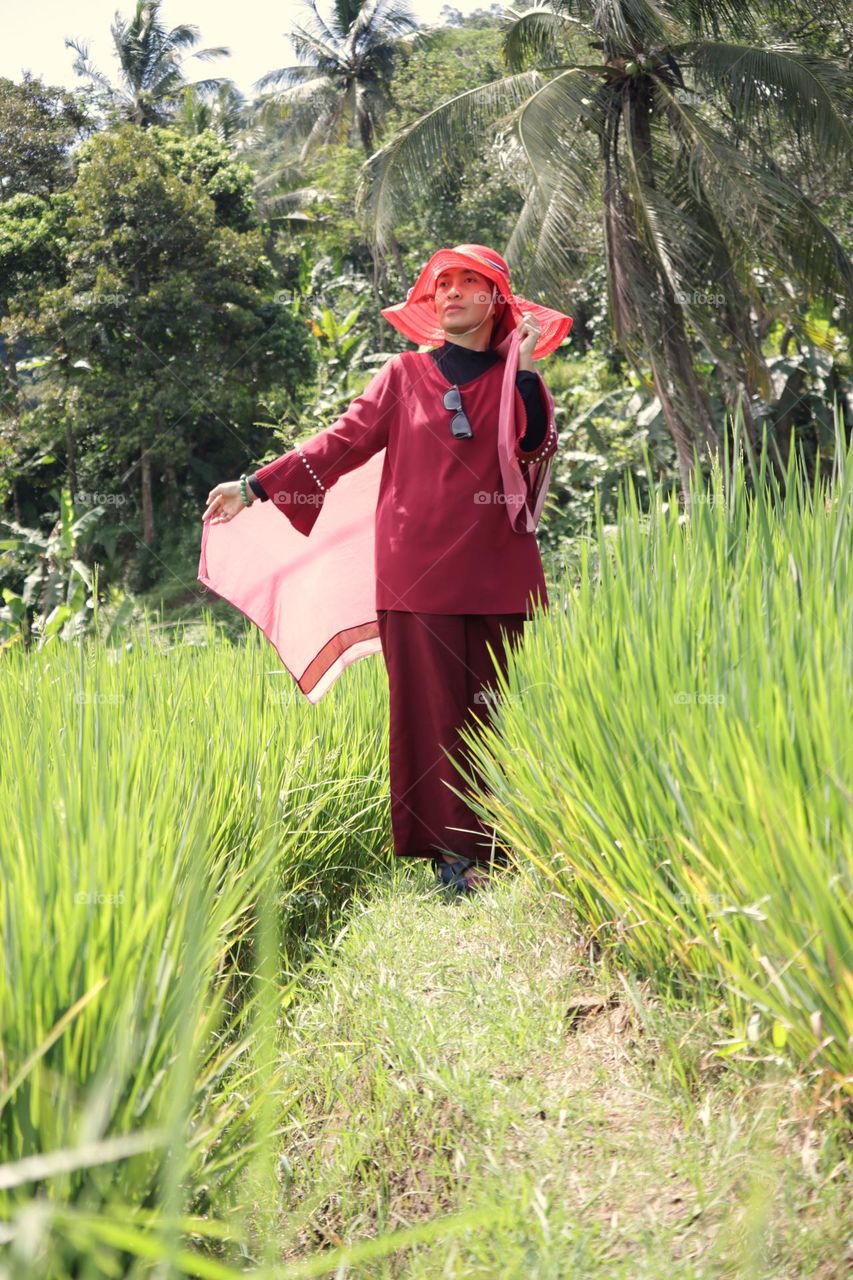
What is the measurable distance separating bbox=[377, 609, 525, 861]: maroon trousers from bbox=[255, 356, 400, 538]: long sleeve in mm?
350

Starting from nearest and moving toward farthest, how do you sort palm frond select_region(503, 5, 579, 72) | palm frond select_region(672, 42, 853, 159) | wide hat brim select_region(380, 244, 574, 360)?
wide hat brim select_region(380, 244, 574, 360) < palm frond select_region(672, 42, 853, 159) < palm frond select_region(503, 5, 579, 72)

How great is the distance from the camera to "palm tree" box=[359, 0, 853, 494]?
923 cm

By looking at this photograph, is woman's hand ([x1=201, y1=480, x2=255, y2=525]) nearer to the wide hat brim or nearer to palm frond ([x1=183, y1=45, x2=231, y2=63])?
the wide hat brim

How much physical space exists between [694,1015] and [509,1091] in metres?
0.27

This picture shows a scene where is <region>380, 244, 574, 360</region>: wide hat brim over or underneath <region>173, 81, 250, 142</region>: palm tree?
underneath

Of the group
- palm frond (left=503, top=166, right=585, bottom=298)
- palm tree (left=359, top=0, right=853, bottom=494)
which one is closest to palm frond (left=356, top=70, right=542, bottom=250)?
palm tree (left=359, top=0, right=853, bottom=494)

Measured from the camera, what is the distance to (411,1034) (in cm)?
187

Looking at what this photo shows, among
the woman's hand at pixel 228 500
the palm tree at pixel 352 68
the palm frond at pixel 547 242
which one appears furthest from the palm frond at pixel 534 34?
the palm tree at pixel 352 68

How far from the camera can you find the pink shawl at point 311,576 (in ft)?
10.5

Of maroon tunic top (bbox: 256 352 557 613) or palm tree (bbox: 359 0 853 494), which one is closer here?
maroon tunic top (bbox: 256 352 557 613)

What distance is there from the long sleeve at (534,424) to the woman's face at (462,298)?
20cm

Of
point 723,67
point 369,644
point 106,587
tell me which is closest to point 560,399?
point 723,67

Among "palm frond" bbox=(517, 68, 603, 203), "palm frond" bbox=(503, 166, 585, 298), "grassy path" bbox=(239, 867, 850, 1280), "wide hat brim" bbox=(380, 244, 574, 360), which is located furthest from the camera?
"palm frond" bbox=(503, 166, 585, 298)

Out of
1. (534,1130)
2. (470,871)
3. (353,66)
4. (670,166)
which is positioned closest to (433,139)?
(670,166)
